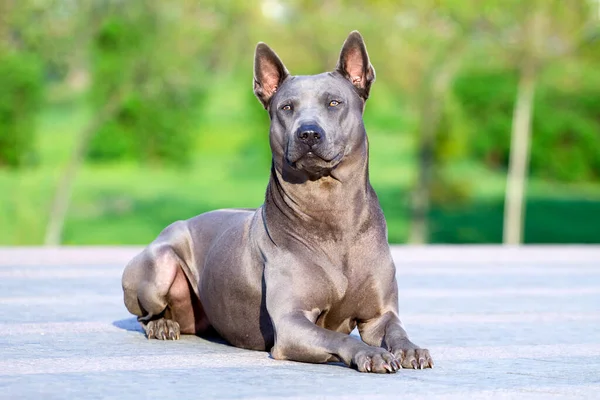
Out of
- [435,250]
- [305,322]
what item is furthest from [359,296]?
[435,250]

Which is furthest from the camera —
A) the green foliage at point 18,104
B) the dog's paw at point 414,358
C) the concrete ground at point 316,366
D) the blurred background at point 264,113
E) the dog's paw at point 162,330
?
the blurred background at point 264,113

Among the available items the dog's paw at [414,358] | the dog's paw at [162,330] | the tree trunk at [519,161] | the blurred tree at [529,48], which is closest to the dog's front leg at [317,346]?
the dog's paw at [414,358]

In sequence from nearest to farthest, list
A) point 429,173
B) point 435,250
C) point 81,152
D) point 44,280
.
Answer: point 44,280 < point 435,250 < point 81,152 < point 429,173

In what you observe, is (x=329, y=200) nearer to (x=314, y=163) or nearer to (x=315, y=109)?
(x=314, y=163)

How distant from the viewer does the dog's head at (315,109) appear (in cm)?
554

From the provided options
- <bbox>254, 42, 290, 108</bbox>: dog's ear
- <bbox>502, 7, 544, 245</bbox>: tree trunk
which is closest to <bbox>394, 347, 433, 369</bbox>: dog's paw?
<bbox>254, 42, 290, 108</bbox>: dog's ear

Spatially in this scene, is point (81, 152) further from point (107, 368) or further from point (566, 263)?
point (107, 368)

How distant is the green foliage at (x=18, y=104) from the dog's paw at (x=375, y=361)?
17784 millimetres

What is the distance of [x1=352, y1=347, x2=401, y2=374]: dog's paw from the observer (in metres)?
5.07

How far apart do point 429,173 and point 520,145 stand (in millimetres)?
2137

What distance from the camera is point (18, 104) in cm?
2267

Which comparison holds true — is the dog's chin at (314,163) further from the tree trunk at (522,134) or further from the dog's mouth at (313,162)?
the tree trunk at (522,134)

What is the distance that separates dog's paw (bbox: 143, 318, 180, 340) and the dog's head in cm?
133

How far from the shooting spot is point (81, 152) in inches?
911
